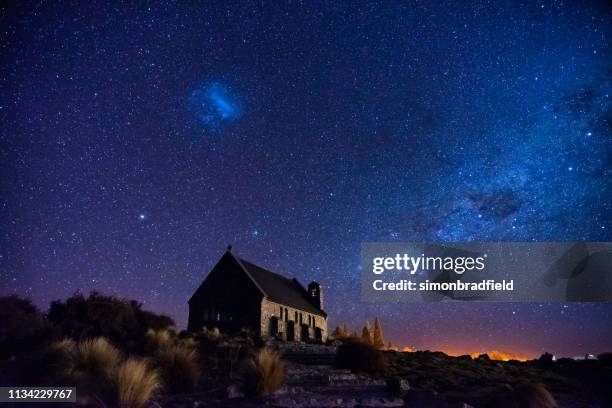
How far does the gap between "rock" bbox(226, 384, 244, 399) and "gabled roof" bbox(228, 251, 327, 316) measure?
23617 mm

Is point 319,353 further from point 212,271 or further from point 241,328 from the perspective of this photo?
point 212,271

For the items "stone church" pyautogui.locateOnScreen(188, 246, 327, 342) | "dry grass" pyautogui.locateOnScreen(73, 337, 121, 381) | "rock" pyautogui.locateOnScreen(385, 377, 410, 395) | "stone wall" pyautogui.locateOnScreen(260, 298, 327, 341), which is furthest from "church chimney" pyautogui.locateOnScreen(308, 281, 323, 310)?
"dry grass" pyautogui.locateOnScreen(73, 337, 121, 381)

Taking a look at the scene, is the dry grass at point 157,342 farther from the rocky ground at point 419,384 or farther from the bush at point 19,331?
the rocky ground at point 419,384

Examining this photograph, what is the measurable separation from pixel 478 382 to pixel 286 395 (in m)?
10.9

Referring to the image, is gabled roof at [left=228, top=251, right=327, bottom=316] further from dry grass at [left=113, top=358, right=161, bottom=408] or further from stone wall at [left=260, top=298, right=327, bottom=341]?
dry grass at [left=113, top=358, right=161, bottom=408]

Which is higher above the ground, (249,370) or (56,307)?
(56,307)

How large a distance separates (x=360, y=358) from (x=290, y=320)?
2142 centimetres

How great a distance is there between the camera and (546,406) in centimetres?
1041

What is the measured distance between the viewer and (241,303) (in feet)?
119

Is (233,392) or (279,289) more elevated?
(279,289)

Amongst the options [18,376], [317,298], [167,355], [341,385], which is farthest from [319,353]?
[317,298]

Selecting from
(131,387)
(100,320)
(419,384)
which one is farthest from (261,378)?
(100,320)

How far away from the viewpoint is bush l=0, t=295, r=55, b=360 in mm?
17141

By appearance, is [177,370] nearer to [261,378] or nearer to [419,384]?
[261,378]
